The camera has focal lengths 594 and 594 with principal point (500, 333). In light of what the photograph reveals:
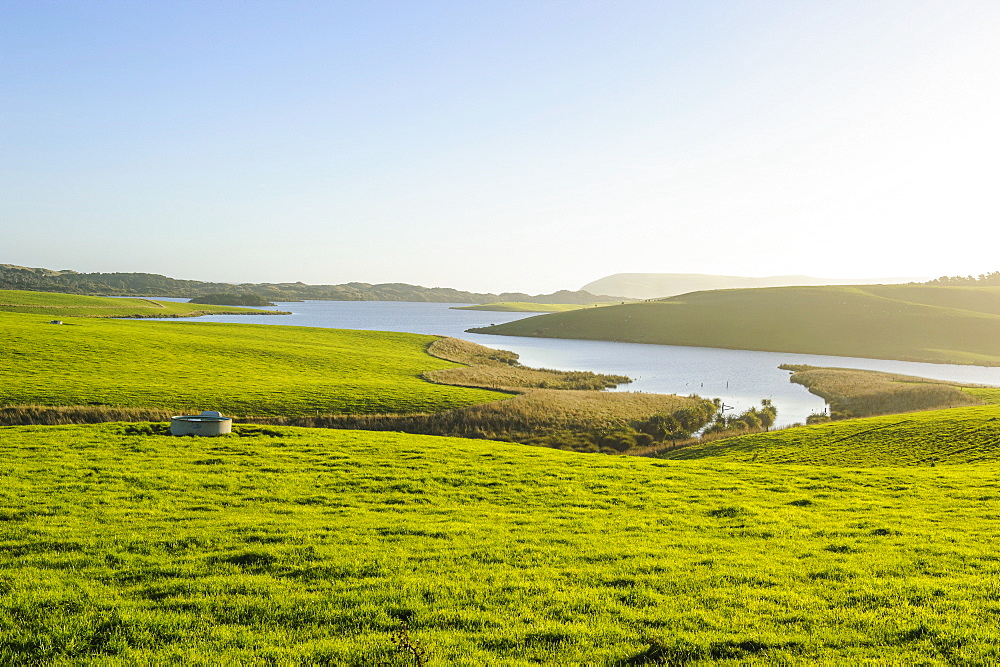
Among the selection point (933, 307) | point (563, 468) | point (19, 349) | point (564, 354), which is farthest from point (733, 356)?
point (19, 349)

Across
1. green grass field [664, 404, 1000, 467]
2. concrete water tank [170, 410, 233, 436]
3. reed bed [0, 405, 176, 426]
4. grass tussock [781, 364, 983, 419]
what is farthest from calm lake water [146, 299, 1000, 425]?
reed bed [0, 405, 176, 426]

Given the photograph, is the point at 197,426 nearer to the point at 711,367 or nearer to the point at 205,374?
the point at 205,374

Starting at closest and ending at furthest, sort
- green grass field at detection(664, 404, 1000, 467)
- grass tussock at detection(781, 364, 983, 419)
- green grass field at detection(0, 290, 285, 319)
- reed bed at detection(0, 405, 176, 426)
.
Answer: green grass field at detection(664, 404, 1000, 467)
reed bed at detection(0, 405, 176, 426)
grass tussock at detection(781, 364, 983, 419)
green grass field at detection(0, 290, 285, 319)

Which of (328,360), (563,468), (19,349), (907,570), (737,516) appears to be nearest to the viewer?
(907,570)

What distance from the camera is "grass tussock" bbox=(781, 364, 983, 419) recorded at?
53.3 m

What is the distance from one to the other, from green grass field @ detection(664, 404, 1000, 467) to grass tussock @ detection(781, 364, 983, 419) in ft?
37.5

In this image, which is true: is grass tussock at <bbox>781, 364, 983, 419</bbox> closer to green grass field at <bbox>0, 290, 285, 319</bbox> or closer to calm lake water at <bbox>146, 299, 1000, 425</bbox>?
calm lake water at <bbox>146, 299, 1000, 425</bbox>

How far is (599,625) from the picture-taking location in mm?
9727

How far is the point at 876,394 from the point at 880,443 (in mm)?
33480

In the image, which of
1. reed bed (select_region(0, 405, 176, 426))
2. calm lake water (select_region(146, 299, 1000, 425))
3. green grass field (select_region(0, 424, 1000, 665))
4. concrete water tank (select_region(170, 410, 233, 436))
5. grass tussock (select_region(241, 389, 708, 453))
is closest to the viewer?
green grass field (select_region(0, 424, 1000, 665))

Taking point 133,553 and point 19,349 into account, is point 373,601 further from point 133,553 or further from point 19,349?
point 19,349

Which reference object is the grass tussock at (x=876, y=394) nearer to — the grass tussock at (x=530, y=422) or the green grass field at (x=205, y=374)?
the grass tussock at (x=530, y=422)

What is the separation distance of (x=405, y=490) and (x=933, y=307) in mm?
175016

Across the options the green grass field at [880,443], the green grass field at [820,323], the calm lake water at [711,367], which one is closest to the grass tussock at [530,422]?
the green grass field at [880,443]
